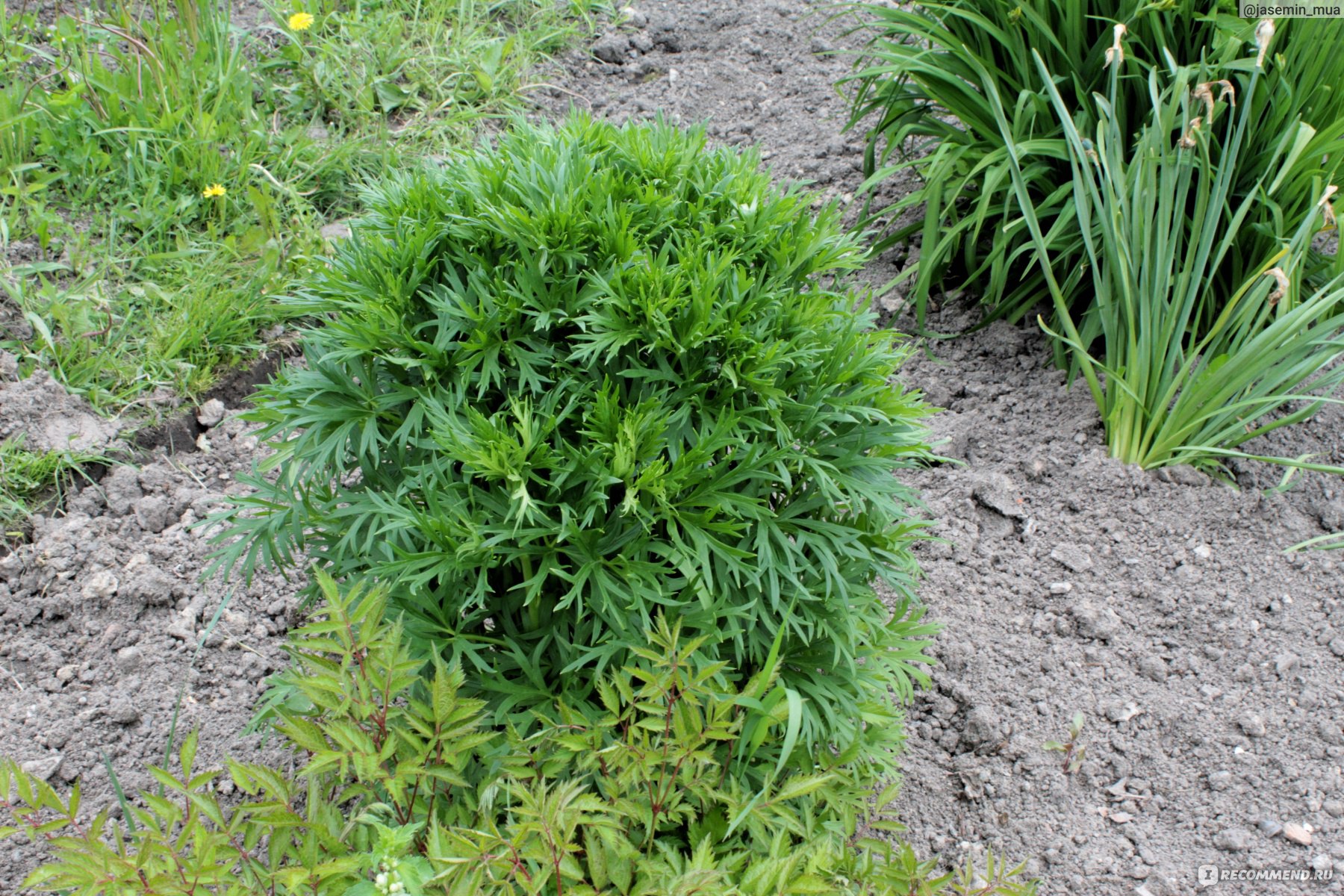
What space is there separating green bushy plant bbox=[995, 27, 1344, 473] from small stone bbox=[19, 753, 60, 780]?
2.98 m

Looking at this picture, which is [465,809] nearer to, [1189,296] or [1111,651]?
[1111,651]

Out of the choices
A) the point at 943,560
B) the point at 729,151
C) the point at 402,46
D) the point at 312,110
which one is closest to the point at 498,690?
the point at 729,151

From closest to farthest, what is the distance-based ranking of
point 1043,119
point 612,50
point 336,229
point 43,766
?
point 43,766 < point 1043,119 < point 336,229 < point 612,50

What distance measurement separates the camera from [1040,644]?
2754 mm

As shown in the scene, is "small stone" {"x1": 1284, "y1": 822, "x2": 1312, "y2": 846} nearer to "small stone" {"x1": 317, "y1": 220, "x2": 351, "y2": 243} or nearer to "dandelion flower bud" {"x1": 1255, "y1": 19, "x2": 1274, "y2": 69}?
"dandelion flower bud" {"x1": 1255, "y1": 19, "x2": 1274, "y2": 69}

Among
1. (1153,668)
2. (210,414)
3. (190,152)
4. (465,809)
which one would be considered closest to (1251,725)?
(1153,668)

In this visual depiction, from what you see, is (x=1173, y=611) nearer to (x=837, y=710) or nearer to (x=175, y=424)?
(x=837, y=710)

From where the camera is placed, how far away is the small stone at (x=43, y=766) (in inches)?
93.4

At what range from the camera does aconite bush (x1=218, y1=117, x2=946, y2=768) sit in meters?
1.73

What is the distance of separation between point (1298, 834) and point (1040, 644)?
0.72m

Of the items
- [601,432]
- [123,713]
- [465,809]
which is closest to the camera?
[601,432]

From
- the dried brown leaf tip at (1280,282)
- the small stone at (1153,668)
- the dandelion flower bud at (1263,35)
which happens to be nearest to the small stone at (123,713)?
the small stone at (1153,668)

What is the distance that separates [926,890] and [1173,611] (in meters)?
1.52

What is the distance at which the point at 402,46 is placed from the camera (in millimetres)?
4680
